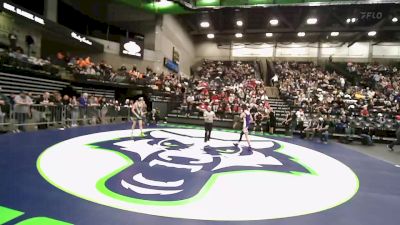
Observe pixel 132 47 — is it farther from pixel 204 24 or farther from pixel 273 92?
pixel 273 92

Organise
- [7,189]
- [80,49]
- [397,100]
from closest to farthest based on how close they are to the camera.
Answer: [7,189] → [397,100] → [80,49]

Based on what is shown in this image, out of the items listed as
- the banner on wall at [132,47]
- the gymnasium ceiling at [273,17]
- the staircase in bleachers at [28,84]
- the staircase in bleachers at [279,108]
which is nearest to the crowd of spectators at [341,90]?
the staircase in bleachers at [279,108]

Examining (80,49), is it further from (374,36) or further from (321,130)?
(374,36)

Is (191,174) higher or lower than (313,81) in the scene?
lower

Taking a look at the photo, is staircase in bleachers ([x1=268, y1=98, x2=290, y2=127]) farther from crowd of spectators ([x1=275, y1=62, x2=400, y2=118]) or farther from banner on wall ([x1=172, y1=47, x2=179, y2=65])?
banner on wall ([x1=172, y1=47, x2=179, y2=65])

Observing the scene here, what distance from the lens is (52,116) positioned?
490 inches

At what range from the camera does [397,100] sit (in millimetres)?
19750

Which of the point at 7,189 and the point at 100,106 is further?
the point at 100,106

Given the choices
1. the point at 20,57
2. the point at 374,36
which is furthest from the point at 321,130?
the point at 374,36

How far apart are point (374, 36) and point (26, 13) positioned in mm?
34640

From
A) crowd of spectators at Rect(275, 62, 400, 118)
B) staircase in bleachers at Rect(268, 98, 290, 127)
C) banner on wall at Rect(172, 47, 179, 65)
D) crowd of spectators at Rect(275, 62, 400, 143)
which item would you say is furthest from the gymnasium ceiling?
staircase in bleachers at Rect(268, 98, 290, 127)

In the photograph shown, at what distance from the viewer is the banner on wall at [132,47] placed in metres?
24.0

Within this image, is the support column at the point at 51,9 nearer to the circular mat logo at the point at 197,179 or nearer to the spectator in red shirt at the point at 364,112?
the circular mat logo at the point at 197,179

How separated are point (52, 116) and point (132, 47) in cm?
1325
